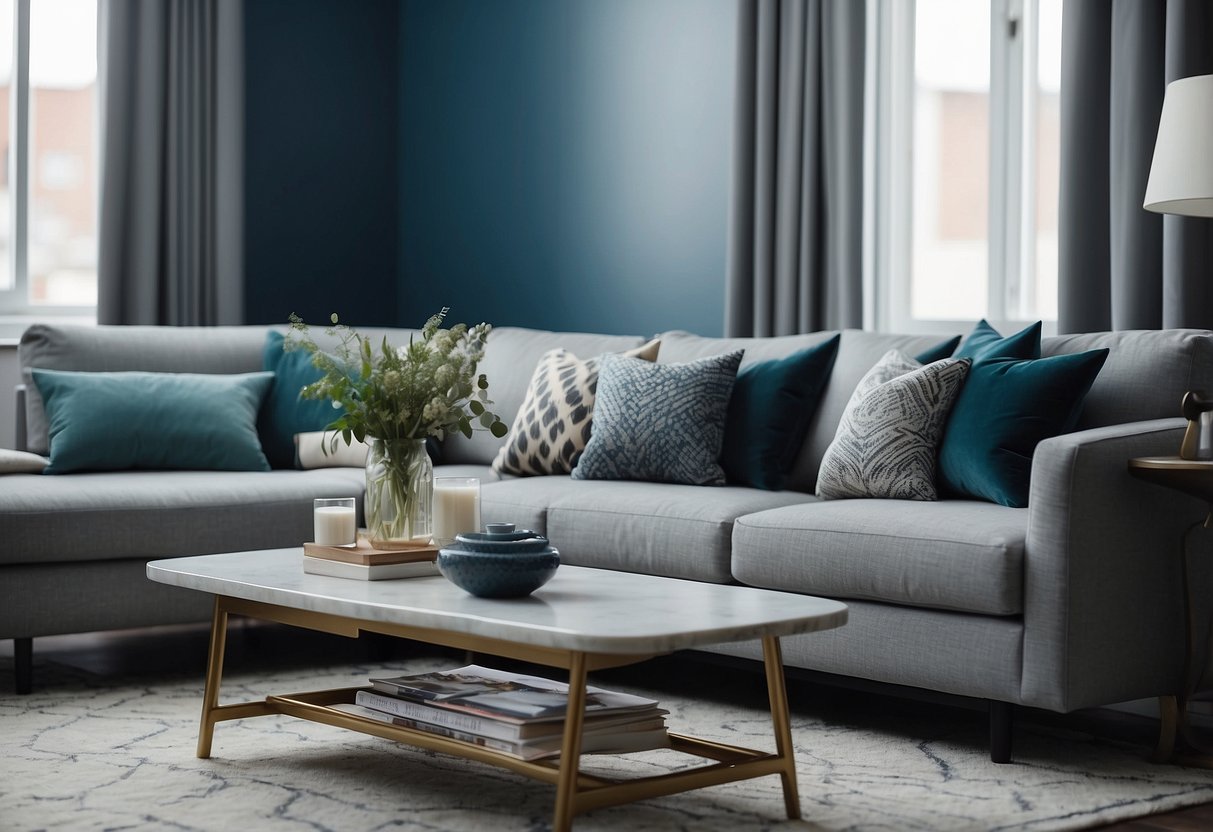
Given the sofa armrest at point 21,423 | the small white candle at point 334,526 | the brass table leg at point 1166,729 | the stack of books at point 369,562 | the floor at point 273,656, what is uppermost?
the sofa armrest at point 21,423

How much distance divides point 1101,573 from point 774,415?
1.13m

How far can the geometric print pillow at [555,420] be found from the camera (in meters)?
4.31

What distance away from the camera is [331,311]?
6.24 meters

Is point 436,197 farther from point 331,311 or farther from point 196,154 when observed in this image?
point 196,154

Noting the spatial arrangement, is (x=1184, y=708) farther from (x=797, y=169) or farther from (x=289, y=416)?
(x=289, y=416)

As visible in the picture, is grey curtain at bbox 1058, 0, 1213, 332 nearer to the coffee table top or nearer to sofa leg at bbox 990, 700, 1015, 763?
sofa leg at bbox 990, 700, 1015, 763

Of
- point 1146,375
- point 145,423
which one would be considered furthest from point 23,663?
point 1146,375

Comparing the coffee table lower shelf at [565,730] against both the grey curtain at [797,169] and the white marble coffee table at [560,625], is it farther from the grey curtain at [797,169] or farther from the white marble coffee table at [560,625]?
the grey curtain at [797,169]

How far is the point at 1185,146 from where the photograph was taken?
320 cm

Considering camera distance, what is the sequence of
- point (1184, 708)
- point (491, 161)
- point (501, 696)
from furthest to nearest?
point (491, 161) < point (1184, 708) < point (501, 696)

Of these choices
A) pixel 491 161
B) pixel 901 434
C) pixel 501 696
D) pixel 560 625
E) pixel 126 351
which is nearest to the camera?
pixel 560 625

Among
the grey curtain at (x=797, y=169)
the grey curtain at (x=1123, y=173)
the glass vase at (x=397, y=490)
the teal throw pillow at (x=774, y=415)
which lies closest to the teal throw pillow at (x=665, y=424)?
the teal throw pillow at (x=774, y=415)

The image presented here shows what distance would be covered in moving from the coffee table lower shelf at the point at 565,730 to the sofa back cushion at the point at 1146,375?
1.18m

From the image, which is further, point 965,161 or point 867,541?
point 965,161
